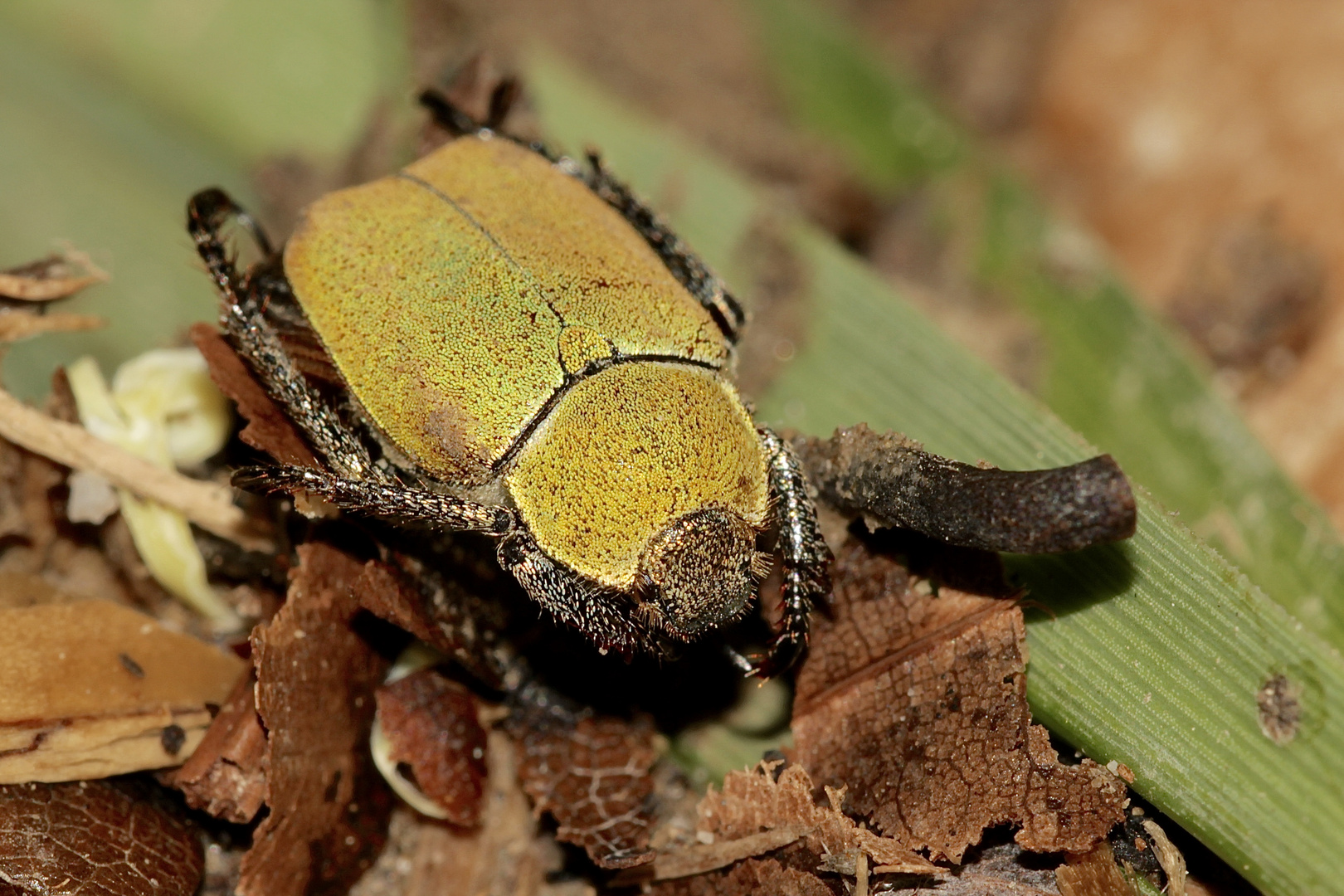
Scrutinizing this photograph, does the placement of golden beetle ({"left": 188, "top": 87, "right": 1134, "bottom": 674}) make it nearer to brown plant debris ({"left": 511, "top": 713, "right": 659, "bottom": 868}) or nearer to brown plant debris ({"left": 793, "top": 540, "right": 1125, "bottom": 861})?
brown plant debris ({"left": 793, "top": 540, "right": 1125, "bottom": 861})

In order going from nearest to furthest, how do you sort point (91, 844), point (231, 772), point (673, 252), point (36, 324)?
point (91, 844) < point (231, 772) < point (36, 324) < point (673, 252)

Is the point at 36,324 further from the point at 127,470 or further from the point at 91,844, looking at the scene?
the point at 91,844

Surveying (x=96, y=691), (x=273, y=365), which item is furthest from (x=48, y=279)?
(x=96, y=691)

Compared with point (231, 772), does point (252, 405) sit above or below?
above

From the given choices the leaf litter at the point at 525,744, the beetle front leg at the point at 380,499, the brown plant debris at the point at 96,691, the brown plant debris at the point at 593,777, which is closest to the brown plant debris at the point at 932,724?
the leaf litter at the point at 525,744

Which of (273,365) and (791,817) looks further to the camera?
(273,365)

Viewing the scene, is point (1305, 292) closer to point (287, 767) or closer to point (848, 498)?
point (848, 498)

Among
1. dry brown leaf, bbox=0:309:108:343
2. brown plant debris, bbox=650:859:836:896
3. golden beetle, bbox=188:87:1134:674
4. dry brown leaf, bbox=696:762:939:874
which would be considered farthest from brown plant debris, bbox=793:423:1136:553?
dry brown leaf, bbox=0:309:108:343
